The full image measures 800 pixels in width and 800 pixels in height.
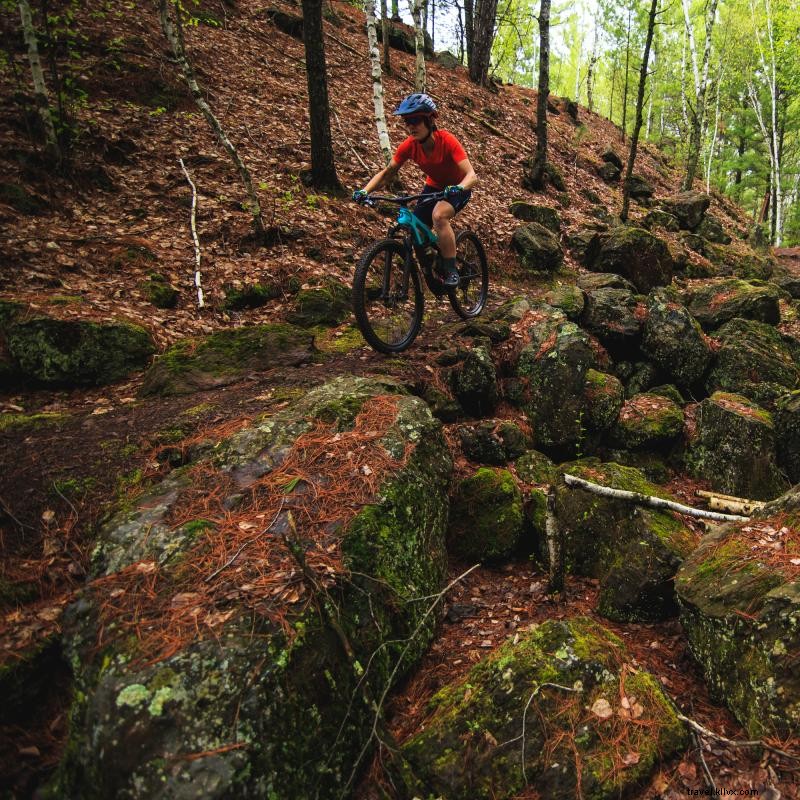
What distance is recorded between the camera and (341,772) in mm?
2590

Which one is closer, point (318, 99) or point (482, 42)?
point (318, 99)

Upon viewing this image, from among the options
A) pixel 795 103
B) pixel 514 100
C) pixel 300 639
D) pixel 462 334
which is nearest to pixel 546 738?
pixel 300 639

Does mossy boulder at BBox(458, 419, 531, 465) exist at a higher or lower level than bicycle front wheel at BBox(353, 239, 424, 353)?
lower

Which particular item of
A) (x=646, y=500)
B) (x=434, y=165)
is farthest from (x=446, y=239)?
(x=646, y=500)

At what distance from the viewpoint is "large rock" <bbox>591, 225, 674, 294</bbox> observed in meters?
10.8

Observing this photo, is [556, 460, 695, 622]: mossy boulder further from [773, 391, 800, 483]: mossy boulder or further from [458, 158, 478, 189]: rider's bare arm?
[458, 158, 478, 189]: rider's bare arm

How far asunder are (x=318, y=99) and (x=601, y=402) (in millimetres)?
7864

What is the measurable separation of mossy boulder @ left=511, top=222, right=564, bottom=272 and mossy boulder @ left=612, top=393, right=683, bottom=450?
16.9ft

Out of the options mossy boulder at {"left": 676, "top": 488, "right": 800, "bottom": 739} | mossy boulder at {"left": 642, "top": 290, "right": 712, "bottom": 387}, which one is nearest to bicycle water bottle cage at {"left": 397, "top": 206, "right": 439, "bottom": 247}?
mossy boulder at {"left": 642, "top": 290, "right": 712, "bottom": 387}

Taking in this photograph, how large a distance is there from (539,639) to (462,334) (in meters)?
4.67

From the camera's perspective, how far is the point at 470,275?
7594 mm

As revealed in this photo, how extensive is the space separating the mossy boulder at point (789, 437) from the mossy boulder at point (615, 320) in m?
2.34

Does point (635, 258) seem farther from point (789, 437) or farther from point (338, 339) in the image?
point (338, 339)

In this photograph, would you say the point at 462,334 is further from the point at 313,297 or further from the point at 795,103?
the point at 795,103
